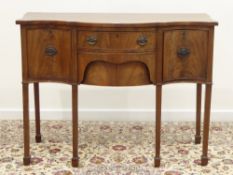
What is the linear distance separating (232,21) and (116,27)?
1130mm

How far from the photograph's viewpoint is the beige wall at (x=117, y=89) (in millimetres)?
3482

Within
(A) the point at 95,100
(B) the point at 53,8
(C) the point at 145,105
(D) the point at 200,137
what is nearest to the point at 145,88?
(C) the point at 145,105

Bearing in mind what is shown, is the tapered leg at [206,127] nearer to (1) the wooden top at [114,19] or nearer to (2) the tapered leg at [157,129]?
(2) the tapered leg at [157,129]

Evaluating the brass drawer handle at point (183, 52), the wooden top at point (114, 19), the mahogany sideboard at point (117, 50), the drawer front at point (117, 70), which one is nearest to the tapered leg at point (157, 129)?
the mahogany sideboard at point (117, 50)

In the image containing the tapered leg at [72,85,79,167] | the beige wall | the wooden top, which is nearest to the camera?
the wooden top

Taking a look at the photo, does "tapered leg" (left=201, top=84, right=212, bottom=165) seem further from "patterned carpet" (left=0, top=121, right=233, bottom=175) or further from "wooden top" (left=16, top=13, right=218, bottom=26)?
"wooden top" (left=16, top=13, right=218, bottom=26)

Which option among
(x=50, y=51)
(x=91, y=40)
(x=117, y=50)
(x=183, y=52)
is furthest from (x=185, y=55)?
(x=50, y=51)

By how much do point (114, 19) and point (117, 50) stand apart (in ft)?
0.64

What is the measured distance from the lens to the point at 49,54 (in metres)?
2.75

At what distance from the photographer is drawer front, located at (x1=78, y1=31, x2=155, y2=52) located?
2.69 meters

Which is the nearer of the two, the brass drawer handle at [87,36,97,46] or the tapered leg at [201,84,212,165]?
the brass drawer handle at [87,36,97,46]

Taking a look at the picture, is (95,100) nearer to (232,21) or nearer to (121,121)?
(121,121)

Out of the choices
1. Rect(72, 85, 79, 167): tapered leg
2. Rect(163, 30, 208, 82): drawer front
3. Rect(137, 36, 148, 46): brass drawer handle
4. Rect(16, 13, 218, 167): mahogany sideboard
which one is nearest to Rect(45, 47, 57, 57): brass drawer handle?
Rect(16, 13, 218, 167): mahogany sideboard

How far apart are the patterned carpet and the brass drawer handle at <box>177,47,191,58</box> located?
62 cm
